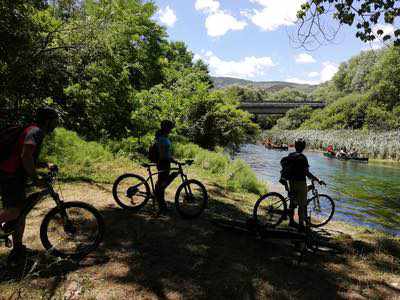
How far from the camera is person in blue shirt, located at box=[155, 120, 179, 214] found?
21.1 ft

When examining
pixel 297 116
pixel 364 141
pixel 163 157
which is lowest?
pixel 364 141

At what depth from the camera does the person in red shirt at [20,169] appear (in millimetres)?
3873

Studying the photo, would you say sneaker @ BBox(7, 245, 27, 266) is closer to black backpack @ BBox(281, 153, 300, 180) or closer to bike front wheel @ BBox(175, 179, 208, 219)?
bike front wheel @ BBox(175, 179, 208, 219)

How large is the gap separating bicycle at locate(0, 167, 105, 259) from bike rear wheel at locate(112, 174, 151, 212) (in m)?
1.99

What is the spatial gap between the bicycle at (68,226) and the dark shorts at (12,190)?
0.23 m

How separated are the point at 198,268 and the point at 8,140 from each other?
310 cm

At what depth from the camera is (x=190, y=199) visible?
6910mm

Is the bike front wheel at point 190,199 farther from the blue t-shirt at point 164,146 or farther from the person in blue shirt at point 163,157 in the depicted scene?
the blue t-shirt at point 164,146

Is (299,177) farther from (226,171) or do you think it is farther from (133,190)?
(226,171)

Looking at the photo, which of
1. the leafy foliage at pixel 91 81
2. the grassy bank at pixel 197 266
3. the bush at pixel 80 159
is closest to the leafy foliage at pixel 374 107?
the leafy foliage at pixel 91 81

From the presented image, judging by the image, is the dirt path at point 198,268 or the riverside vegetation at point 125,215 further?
the riverside vegetation at point 125,215

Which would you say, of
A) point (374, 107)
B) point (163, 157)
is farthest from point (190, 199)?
point (374, 107)

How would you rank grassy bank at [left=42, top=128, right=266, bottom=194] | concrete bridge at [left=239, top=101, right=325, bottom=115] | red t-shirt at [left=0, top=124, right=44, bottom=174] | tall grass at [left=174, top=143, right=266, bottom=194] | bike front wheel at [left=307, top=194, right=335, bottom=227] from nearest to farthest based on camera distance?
red t-shirt at [left=0, top=124, right=44, bottom=174], bike front wheel at [left=307, top=194, right=335, bottom=227], grassy bank at [left=42, top=128, right=266, bottom=194], tall grass at [left=174, top=143, right=266, bottom=194], concrete bridge at [left=239, top=101, right=325, bottom=115]

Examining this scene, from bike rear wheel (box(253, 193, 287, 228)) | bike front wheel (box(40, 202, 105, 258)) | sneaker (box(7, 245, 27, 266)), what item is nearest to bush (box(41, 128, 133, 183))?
bike rear wheel (box(253, 193, 287, 228))
